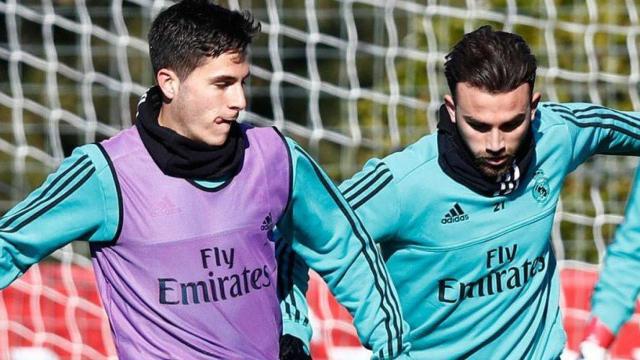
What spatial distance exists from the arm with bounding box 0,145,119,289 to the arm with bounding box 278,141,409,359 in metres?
0.52

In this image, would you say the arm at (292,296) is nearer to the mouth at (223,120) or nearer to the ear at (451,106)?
the mouth at (223,120)

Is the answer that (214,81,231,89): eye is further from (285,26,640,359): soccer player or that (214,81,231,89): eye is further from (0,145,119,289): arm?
(285,26,640,359): soccer player

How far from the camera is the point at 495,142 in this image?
3.99 metres

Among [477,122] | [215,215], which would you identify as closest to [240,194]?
[215,215]

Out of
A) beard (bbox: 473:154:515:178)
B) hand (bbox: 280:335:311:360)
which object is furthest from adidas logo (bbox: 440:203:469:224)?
hand (bbox: 280:335:311:360)

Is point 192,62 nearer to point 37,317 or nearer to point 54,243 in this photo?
point 54,243

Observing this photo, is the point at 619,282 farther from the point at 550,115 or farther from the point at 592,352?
the point at 550,115

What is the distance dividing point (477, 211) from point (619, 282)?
534mm

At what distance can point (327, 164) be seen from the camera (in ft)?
33.4

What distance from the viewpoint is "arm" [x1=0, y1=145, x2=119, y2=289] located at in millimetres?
3533

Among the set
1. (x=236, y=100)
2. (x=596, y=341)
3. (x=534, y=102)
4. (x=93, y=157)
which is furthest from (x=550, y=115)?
(x=93, y=157)

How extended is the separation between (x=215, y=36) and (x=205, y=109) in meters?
0.18

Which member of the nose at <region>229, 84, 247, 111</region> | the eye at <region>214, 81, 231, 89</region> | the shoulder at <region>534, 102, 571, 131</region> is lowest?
the shoulder at <region>534, 102, 571, 131</region>

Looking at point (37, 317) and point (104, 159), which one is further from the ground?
point (104, 159)
